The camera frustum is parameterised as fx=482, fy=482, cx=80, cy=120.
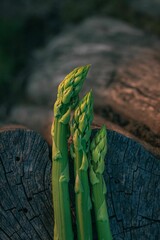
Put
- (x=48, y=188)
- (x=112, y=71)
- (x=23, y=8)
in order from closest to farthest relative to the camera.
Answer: (x=48, y=188) < (x=112, y=71) < (x=23, y=8)

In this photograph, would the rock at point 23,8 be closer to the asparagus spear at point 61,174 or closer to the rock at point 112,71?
the rock at point 112,71

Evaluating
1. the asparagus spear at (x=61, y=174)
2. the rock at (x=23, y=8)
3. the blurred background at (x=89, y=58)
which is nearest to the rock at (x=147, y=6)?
the blurred background at (x=89, y=58)

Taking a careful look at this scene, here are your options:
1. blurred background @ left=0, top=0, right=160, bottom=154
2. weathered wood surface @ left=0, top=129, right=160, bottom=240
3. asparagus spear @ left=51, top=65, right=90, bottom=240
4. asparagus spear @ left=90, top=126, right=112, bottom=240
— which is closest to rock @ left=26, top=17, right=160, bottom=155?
blurred background @ left=0, top=0, right=160, bottom=154

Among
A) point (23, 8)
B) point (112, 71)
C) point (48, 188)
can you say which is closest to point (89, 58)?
point (112, 71)

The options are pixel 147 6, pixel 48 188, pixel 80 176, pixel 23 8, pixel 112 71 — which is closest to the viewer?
pixel 80 176

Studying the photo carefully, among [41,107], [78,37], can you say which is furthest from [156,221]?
[78,37]

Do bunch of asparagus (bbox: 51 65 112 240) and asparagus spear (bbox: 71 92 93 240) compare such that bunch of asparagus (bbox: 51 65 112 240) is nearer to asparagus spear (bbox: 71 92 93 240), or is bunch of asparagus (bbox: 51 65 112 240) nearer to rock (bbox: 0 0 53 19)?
asparagus spear (bbox: 71 92 93 240)

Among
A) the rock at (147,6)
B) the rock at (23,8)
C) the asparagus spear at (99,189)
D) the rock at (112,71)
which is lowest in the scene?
the asparagus spear at (99,189)

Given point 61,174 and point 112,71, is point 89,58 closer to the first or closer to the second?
point 112,71
